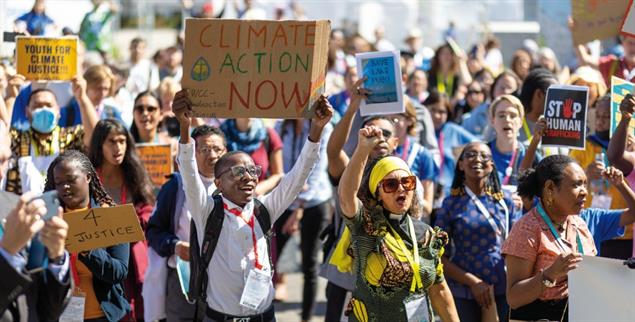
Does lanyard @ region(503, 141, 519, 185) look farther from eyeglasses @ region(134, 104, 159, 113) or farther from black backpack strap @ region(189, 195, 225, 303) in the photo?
eyeglasses @ region(134, 104, 159, 113)

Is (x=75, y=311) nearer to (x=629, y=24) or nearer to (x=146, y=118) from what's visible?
(x=146, y=118)

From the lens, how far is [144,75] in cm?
1501

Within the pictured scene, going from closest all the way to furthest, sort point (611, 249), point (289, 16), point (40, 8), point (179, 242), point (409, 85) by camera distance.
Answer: point (179, 242)
point (611, 249)
point (40, 8)
point (409, 85)
point (289, 16)

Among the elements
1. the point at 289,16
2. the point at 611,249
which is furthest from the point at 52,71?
the point at 289,16

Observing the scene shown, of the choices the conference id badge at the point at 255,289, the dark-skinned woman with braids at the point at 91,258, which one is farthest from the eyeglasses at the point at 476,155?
the dark-skinned woman with braids at the point at 91,258

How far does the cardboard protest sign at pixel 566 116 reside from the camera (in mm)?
8148

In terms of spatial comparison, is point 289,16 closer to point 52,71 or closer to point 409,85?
point 409,85

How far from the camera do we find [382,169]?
6160mm

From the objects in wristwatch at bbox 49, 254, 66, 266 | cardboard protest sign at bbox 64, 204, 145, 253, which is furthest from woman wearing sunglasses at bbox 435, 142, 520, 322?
wristwatch at bbox 49, 254, 66, 266

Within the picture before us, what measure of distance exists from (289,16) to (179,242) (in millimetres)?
12745

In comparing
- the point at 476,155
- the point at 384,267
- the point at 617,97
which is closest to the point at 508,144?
the point at 617,97

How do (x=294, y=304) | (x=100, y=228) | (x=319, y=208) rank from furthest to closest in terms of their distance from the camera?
1. (x=294, y=304)
2. (x=319, y=208)
3. (x=100, y=228)

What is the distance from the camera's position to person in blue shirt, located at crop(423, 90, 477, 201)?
1068 centimetres

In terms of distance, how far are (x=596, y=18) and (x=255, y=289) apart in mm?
4740
